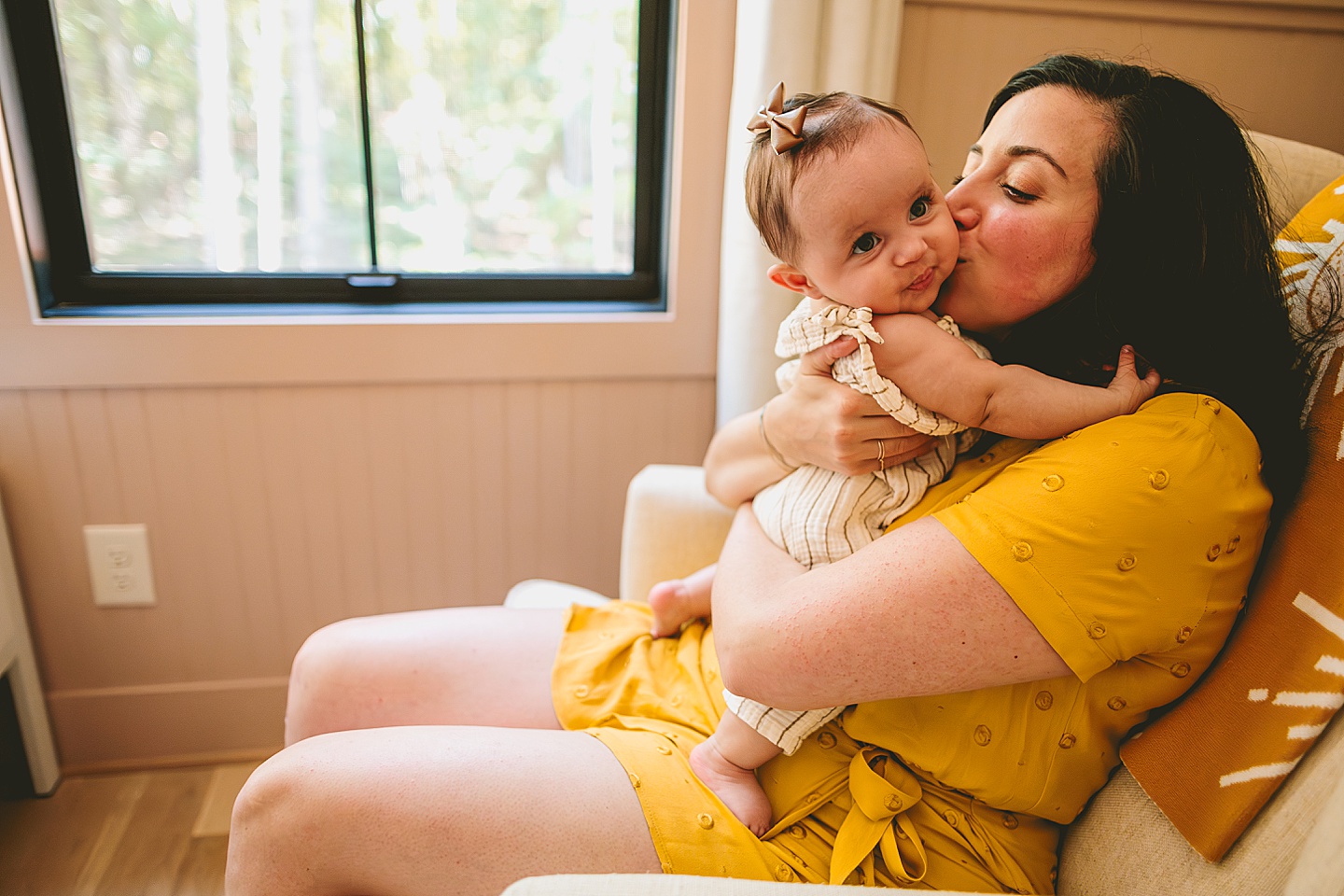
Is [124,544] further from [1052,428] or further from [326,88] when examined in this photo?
[1052,428]

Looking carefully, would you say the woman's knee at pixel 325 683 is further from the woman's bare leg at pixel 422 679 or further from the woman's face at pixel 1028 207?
the woman's face at pixel 1028 207

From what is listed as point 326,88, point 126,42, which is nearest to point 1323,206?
point 326,88

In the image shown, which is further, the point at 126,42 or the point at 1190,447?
the point at 126,42

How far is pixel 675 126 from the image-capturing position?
163cm

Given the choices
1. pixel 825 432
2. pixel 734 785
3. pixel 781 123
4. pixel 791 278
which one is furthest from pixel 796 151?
pixel 734 785

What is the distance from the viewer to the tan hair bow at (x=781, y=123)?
872mm

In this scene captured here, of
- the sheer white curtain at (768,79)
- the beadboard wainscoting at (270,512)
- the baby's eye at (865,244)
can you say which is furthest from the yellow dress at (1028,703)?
the beadboard wainscoting at (270,512)

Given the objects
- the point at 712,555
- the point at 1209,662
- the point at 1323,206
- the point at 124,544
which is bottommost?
the point at 124,544

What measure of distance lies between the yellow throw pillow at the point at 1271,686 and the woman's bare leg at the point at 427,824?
1.63 ft

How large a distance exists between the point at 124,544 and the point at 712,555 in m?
1.16

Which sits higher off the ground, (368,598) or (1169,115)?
(1169,115)

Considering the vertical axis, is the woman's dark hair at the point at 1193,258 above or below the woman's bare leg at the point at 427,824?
above

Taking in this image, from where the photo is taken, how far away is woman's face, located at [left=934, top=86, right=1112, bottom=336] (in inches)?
33.6

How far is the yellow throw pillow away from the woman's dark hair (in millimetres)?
39
